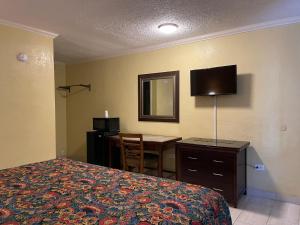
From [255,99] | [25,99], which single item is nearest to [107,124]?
[25,99]

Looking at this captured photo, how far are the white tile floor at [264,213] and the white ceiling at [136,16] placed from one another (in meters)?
2.31

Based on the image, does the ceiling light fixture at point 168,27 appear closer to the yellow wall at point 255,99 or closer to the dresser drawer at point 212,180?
the yellow wall at point 255,99

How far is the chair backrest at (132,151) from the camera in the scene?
3.40 meters

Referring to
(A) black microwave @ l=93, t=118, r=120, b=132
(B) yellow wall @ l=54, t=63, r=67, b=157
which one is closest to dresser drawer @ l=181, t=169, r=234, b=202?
(A) black microwave @ l=93, t=118, r=120, b=132

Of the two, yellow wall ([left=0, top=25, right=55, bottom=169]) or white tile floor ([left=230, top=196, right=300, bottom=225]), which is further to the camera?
yellow wall ([left=0, top=25, right=55, bottom=169])

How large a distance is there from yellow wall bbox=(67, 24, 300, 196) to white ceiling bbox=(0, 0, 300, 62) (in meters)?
0.28

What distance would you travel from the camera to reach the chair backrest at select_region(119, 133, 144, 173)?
3.40m

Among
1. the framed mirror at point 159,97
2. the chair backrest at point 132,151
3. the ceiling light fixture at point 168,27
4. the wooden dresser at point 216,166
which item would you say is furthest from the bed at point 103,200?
the framed mirror at point 159,97

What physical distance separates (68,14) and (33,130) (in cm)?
161

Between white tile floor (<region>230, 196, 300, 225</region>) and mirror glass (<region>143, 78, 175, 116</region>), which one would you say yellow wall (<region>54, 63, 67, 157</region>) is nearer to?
mirror glass (<region>143, 78, 175, 116</region>)

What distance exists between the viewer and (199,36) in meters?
3.43

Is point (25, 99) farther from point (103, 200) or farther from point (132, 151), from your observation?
point (103, 200)

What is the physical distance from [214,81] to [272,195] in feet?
5.61

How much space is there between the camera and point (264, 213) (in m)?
2.61
